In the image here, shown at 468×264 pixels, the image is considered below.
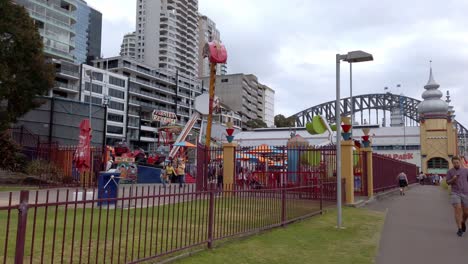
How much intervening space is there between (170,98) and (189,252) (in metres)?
91.9

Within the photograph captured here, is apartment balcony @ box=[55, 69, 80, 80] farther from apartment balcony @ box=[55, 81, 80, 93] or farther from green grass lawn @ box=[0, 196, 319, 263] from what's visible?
green grass lawn @ box=[0, 196, 319, 263]

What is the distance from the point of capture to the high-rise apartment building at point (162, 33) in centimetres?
11469

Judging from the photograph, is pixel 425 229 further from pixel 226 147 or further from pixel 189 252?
pixel 226 147

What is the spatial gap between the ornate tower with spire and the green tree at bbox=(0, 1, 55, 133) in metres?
56.6

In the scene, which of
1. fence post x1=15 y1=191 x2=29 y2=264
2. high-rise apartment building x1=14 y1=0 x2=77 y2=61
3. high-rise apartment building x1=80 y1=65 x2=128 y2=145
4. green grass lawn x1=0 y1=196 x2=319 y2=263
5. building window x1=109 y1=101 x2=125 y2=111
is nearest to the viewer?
fence post x1=15 y1=191 x2=29 y2=264

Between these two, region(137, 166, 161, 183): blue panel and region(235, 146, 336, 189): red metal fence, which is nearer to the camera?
region(235, 146, 336, 189): red metal fence

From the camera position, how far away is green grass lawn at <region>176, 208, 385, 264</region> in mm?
6879

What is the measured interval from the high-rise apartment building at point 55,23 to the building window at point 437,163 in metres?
60.3

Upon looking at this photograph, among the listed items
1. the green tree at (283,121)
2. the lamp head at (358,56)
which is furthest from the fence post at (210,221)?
the green tree at (283,121)

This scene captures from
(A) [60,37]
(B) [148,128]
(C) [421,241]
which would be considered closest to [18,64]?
(C) [421,241]

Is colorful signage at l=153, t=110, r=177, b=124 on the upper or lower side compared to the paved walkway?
upper

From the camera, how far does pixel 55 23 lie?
6994 centimetres

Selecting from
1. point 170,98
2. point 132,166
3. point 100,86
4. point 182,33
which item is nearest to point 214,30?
point 182,33

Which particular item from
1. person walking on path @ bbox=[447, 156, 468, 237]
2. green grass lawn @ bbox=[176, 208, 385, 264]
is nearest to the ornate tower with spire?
person walking on path @ bbox=[447, 156, 468, 237]
